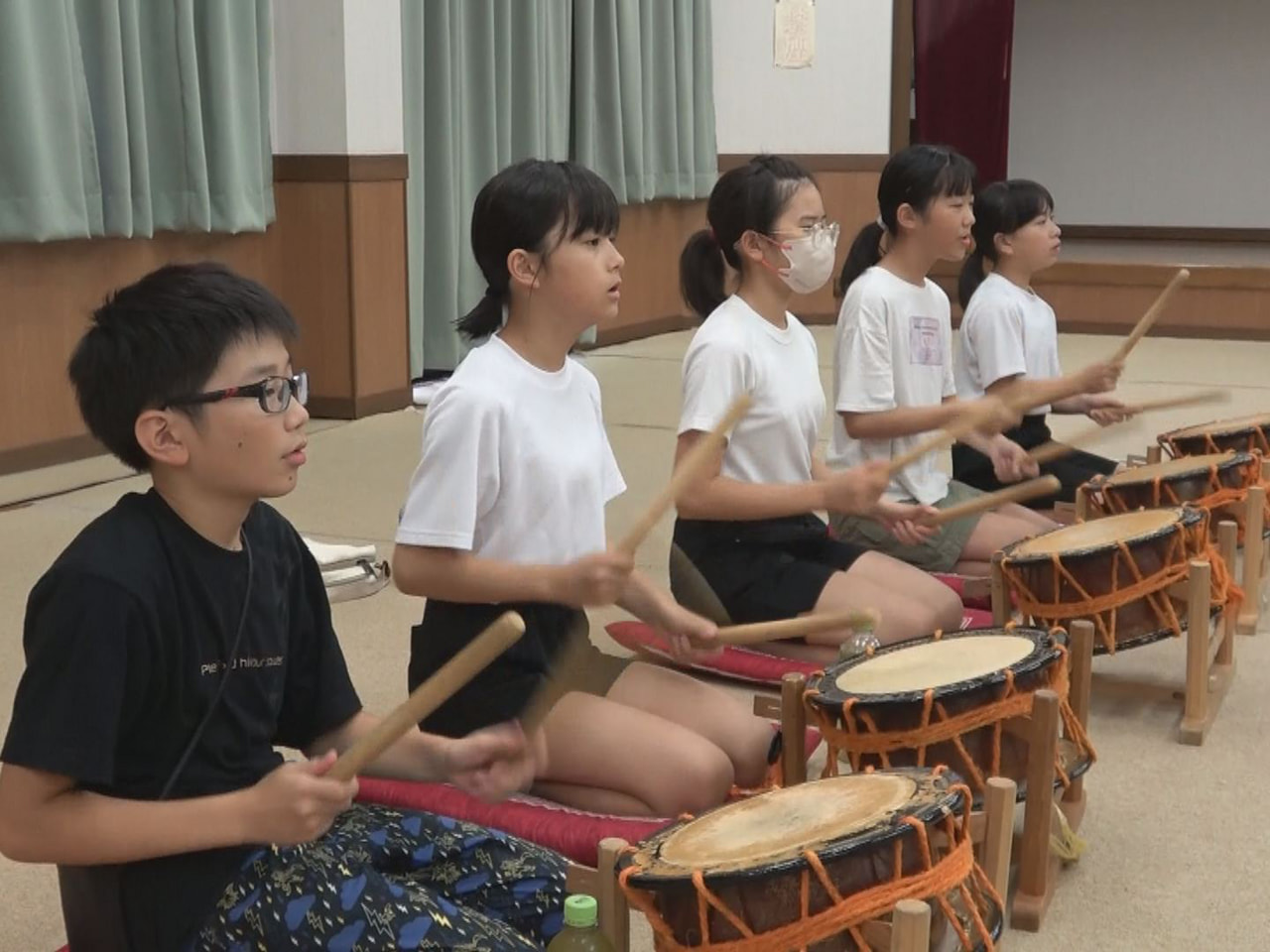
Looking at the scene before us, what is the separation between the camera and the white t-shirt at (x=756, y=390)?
2441 mm

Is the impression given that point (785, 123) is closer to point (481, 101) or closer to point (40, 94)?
point (481, 101)

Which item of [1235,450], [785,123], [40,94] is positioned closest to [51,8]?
[40,94]

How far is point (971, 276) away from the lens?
138 inches

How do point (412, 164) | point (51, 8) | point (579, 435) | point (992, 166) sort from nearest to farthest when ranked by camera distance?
point (579, 435) → point (51, 8) → point (412, 164) → point (992, 166)

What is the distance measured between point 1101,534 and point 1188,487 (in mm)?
387

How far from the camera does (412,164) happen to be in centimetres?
532

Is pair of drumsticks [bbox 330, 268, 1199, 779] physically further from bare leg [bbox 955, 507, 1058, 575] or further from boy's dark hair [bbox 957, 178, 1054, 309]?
boy's dark hair [bbox 957, 178, 1054, 309]

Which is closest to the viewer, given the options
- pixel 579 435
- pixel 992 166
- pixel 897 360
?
pixel 579 435

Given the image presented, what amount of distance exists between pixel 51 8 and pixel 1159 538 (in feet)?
10.1

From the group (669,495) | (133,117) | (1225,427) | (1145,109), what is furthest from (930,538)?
(1145,109)

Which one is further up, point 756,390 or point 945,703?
Answer: point 756,390

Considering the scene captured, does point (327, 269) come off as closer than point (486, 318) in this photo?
No

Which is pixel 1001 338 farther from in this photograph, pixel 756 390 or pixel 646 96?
pixel 646 96

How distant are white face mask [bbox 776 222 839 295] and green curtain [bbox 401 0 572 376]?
2.97m
